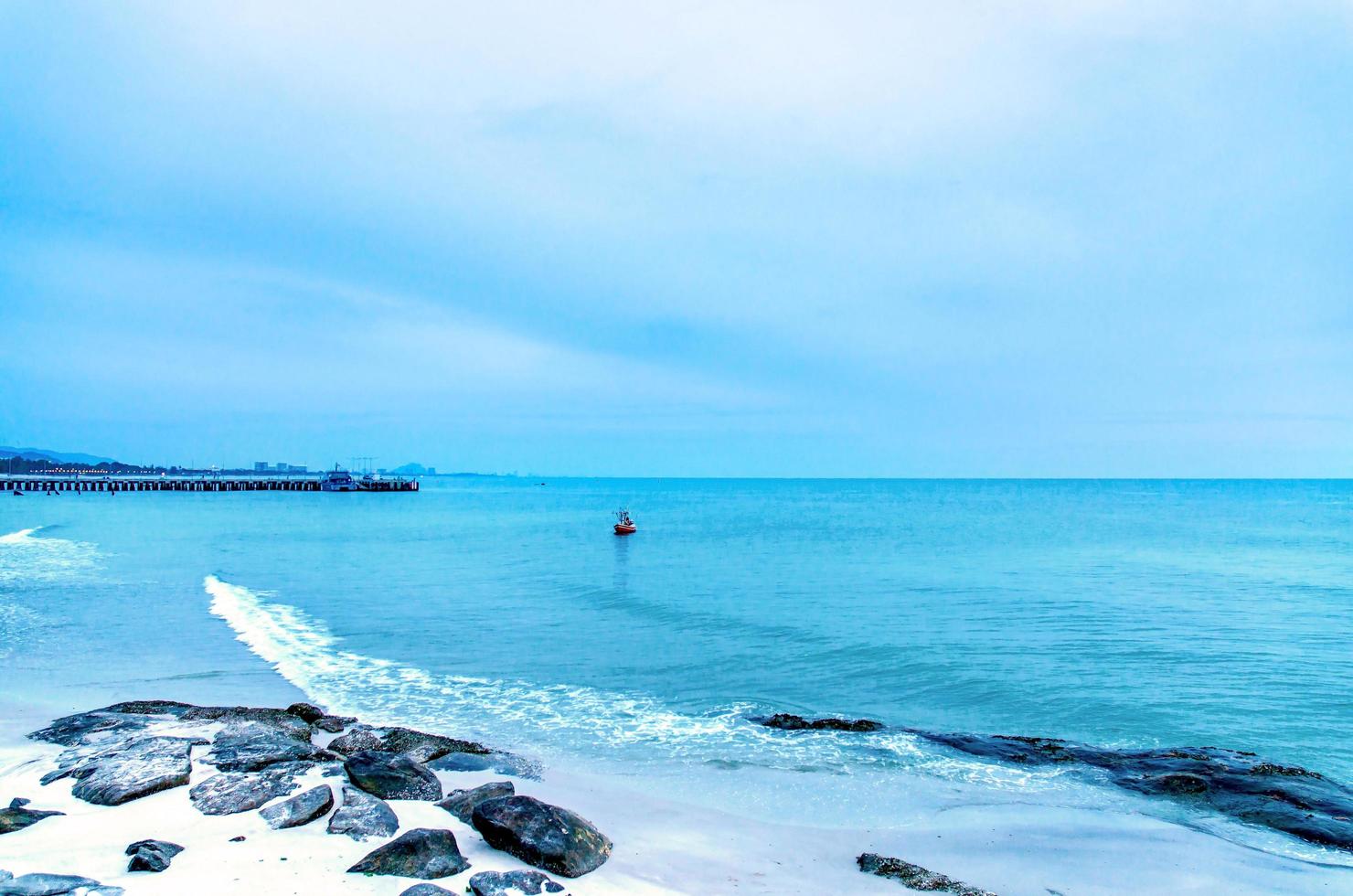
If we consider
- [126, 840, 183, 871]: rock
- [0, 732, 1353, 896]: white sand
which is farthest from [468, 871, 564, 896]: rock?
[126, 840, 183, 871]: rock

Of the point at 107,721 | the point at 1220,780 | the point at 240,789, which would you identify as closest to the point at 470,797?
the point at 240,789

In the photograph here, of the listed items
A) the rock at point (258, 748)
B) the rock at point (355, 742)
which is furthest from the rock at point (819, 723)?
the rock at point (258, 748)

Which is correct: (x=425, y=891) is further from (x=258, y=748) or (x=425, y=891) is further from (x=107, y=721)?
(x=107, y=721)

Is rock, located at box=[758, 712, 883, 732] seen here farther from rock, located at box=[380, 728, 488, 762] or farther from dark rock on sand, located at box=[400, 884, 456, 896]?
dark rock on sand, located at box=[400, 884, 456, 896]

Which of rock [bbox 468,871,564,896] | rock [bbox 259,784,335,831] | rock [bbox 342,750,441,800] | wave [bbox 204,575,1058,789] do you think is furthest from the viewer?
wave [bbox 204,575,1058,789]

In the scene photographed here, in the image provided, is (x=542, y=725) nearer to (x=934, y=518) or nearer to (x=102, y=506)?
(x=934, y=518)

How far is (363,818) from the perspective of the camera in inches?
316

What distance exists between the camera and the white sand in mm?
6949

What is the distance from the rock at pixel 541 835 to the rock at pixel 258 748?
3.59 m

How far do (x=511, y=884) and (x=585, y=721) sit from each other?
675 cm

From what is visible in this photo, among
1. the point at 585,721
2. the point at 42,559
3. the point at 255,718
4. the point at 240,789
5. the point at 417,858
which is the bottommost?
the point at 42,559

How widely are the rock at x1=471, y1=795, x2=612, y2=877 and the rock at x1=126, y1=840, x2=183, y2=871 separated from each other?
2697 millimetres

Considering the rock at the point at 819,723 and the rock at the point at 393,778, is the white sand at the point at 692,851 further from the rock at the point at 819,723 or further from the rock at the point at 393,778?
the rock at the point at 819,723

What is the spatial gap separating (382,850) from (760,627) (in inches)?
628
